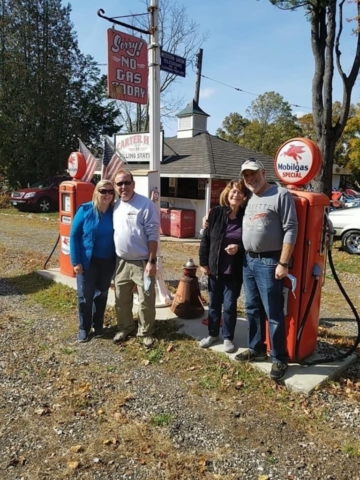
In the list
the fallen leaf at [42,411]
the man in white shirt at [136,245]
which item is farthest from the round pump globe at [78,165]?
the fallen leaf at [42,411]

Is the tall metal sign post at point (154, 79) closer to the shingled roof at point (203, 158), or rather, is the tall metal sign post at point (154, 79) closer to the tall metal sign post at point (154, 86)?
the tall metal sign post at point (154, 86)

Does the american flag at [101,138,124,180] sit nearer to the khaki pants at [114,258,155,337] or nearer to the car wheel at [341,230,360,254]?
the khaki pants at [114,258,155,337]

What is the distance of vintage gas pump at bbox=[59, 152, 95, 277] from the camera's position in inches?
270

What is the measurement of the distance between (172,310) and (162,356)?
1166 millimetres

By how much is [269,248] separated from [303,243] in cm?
40

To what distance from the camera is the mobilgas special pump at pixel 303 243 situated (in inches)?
147

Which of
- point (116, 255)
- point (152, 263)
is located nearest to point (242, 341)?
point (152, 263)

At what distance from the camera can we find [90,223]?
4516mm

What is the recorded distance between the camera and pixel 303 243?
3766mm

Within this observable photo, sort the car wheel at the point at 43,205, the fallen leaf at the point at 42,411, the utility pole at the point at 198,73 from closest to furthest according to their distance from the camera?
the fallen leaf at the point at 42,411, the car wheel at the point at 43,205, the utility pole at the point at 198,73

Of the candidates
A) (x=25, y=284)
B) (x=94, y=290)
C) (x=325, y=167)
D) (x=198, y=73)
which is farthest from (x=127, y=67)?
(x=198, y=73)

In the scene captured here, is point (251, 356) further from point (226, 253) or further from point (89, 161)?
point (89, 161)

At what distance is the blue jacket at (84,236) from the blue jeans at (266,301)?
1.64 m

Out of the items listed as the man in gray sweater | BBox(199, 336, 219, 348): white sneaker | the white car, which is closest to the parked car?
the white car
